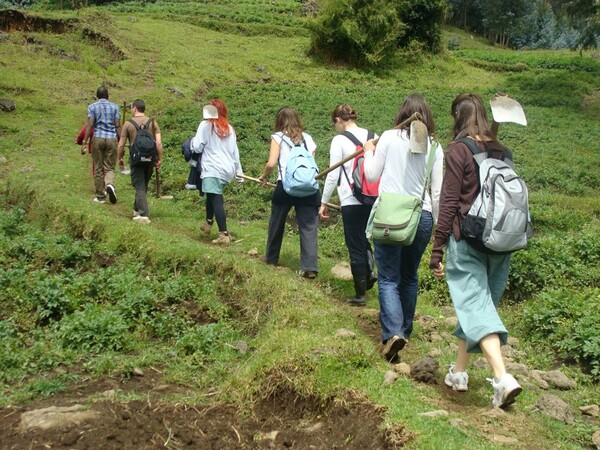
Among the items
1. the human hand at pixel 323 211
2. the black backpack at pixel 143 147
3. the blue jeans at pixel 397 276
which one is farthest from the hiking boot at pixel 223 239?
the blue jeans at pixel 397 276

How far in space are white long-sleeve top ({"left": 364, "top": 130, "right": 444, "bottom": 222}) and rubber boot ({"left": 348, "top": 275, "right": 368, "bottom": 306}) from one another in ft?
5.69

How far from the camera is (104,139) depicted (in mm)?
12648

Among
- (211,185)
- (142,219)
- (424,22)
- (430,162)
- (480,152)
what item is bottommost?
(142,219)

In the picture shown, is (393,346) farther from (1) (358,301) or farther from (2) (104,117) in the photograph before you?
(2) (104,117)

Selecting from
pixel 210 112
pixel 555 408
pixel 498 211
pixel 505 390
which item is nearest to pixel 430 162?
pixel 498 211

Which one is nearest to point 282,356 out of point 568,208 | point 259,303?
point 259,303

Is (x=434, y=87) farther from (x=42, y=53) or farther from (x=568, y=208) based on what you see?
(x=568, y=208)

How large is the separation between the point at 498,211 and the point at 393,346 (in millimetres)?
1545

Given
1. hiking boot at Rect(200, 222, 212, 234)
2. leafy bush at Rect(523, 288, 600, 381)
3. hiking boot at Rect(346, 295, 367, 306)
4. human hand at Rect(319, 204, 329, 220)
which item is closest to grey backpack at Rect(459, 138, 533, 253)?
leafy bush at Rect(523, 288, 600, 381)

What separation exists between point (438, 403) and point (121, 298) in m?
3.94

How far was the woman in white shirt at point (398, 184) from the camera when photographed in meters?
6.39

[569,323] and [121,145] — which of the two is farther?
[121,145]

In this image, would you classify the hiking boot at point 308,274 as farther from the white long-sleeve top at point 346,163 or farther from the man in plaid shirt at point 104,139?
→ the man in plaid shirt at point 104,139

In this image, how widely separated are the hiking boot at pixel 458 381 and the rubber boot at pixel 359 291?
2.24 metres
